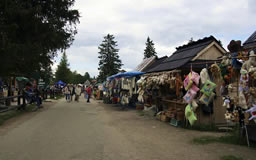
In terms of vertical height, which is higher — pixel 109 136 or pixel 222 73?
pixel 222 73

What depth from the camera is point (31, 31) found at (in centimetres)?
1393

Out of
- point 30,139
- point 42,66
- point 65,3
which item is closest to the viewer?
point 30,139

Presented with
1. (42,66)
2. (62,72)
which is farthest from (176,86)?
(62,72)

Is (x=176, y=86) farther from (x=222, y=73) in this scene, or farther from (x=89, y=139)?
(x=89, y=139)

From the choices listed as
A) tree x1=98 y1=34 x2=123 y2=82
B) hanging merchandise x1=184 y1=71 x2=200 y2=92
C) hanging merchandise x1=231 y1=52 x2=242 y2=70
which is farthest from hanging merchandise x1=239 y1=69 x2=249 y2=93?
tree x1=98 y1=34 x2=123 y2=82

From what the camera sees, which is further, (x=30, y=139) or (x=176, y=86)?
(x=176, y=86)

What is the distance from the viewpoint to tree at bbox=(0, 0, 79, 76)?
475 inches

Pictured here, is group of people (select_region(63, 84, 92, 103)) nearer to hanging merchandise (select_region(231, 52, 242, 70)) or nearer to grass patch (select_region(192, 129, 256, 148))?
grass patch (select_region(192, 129, 256, 148))

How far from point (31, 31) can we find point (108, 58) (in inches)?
1961

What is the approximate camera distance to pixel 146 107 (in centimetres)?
1376

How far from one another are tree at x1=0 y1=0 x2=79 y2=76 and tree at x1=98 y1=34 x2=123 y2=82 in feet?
147

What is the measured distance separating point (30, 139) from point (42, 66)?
12.4 metres

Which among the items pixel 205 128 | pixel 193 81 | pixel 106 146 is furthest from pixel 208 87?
pixel 106 146

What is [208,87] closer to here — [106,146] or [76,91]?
[106,146]
